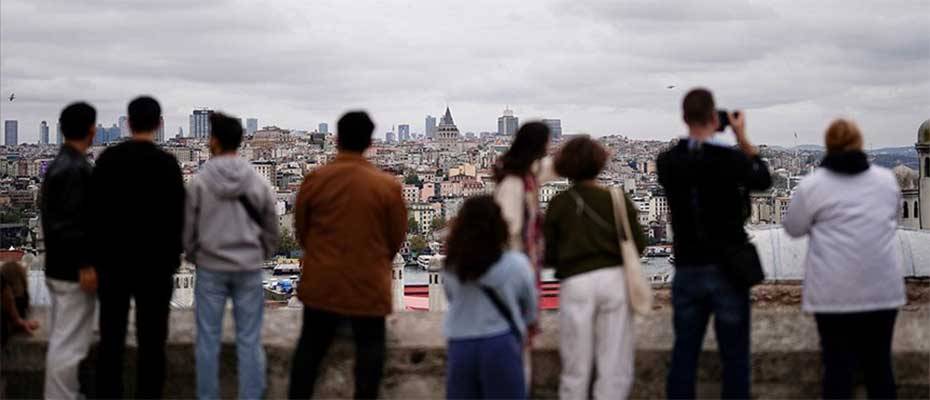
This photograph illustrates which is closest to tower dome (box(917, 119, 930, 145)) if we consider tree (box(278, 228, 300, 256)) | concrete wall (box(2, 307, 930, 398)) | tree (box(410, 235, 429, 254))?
concrete wall (box(2, 307, 930, 398))

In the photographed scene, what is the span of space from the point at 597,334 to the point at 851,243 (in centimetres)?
91

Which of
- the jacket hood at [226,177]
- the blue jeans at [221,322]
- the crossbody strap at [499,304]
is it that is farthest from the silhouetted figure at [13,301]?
the crossbody strap at [499,304]

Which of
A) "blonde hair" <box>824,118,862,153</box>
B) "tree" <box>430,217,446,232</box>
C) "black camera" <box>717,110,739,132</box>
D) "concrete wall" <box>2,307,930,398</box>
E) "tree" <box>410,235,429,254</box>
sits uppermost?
"black camera" <box>717,110,739,132</box>

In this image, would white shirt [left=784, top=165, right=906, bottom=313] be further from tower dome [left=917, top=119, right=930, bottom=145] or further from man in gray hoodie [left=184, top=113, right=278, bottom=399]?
tower dome [left=917, top=119, right=930, bottom=145]

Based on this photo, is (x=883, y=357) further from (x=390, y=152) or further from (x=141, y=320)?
(x=390, y=152)

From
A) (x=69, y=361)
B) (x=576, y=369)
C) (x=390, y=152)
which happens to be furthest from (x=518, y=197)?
(x=390, y=152)

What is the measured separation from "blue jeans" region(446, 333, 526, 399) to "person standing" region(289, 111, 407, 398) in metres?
0.45

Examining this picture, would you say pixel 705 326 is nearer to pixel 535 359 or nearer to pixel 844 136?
pixel 535 359

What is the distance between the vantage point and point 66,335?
165 inches

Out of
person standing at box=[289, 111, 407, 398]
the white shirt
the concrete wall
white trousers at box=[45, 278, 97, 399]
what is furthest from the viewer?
the concrete wall

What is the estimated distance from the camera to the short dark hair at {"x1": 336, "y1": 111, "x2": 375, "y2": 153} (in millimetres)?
4039

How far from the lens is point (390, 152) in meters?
199

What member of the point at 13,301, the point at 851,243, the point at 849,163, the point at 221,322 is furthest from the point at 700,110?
the point at 13,301

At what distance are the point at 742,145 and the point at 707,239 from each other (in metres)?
0.38
